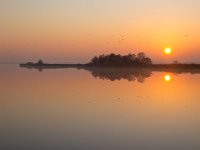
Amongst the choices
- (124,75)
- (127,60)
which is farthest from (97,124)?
(127,60)

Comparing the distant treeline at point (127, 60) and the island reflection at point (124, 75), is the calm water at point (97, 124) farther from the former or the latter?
the distant treeline at point (127, 60)

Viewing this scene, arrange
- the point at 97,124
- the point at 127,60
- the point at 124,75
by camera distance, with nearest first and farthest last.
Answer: the point at 97,124 < the point at 124,75 < the point at 127,60

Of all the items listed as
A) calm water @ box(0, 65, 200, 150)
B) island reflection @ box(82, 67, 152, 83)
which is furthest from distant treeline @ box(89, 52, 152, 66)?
calm water @ box(0, 65, 200, 150)

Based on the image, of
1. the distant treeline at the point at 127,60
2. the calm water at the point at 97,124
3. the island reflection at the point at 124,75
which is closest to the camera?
the calm water at the point at 97,124

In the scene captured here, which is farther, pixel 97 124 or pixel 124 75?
pixel 124 75

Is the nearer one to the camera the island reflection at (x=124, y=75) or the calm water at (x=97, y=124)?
the calm water at (x=97, y=124)

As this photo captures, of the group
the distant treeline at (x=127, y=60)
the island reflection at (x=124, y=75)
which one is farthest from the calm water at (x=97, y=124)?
the distant treeline at (x=127, y=60)

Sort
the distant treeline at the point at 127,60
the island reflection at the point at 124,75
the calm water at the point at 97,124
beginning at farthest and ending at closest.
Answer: the distant treeline at the point at 127,60
the island reflection at the point at 124,75
the calm water at the point at 97,124

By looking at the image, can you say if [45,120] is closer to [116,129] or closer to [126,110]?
[116,129]

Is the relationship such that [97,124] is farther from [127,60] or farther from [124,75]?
[127,60]

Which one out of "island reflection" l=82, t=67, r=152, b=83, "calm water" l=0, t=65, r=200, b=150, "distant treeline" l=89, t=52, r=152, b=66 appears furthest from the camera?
"distant treeline" l=89, t=52, r=152, b=66

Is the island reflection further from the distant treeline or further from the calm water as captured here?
the distant treeline

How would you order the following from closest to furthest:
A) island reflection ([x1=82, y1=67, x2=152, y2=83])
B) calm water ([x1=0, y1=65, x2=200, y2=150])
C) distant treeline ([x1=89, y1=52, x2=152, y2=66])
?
1. calm water ([x1=0, y1=65, x2=200, y2=150])
2. island reflection ([x1=82, y1=67, x2=152, y2=83])
3. distant treeline ([x1=89, y1=52, x2=152, y2=66])

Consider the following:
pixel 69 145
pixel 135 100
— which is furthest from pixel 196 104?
pixel 69 145
